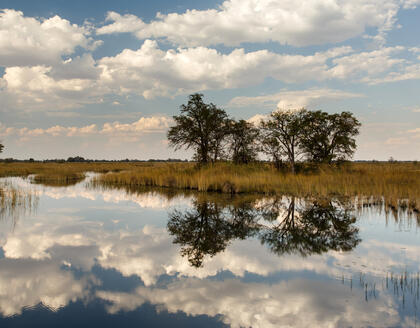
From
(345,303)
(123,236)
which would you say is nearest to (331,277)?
(345,303)

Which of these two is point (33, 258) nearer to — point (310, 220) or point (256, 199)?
point (310, 220)

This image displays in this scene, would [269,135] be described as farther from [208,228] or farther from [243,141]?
[208,228]

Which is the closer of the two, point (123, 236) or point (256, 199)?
point (123, 236)

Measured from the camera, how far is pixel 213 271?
6.33 meters

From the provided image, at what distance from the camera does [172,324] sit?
14.1 feet

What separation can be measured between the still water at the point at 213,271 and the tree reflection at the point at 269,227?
0.05 metres

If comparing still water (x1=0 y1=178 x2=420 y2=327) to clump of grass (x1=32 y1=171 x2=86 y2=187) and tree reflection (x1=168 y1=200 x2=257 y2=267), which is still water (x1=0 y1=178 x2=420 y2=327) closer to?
tree reflection (x1=168 y1=200 x2=257 y2=267)

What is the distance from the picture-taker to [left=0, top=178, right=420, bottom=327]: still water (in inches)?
178

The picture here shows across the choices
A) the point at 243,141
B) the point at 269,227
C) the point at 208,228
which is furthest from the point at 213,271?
the point at 243,141

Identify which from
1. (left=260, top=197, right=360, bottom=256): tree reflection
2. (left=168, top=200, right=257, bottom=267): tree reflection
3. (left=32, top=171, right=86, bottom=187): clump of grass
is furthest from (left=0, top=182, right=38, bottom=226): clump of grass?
(left=32, top=171, right=86, bottom=187): clump of grass

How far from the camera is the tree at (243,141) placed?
3341 cm

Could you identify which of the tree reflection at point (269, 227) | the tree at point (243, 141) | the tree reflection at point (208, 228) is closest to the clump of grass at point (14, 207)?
the tree reflection at point (208, 228)

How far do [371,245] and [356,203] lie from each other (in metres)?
6.92

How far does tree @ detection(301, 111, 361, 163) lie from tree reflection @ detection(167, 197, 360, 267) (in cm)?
1970
